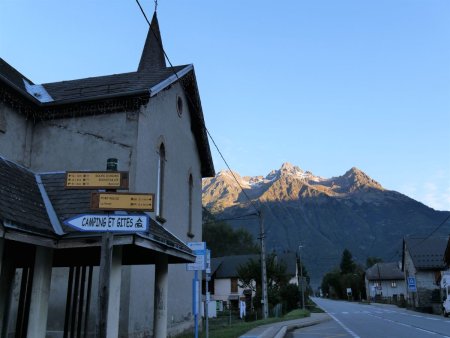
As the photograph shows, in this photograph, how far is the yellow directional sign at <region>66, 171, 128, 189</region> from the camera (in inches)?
284

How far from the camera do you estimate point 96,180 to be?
7262 mm

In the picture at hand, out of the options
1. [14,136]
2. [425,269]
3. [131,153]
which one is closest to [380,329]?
[131,153]

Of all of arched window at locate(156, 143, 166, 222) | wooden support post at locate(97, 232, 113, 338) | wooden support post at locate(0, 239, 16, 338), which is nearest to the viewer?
wooden support post at locate(97, 232, 113, 338)

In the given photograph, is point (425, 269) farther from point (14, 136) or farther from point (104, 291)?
point (104, 291)

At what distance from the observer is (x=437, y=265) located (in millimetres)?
50844

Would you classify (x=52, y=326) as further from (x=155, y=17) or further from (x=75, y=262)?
(x=155, y=17)

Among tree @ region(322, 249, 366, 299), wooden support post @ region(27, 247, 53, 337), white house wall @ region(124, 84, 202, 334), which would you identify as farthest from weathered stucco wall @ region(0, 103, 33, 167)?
tree @ region(322, 249, 366, 299)

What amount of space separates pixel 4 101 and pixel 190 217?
30.5 ft

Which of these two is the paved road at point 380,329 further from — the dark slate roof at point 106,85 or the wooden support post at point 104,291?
the wooden support post at point 104,291

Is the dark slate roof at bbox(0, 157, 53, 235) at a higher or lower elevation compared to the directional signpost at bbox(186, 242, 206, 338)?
higher

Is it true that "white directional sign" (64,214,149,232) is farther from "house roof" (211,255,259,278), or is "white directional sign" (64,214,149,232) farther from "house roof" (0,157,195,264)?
"house roof" (211,255,259,278)

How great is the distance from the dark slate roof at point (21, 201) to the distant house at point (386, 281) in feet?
264

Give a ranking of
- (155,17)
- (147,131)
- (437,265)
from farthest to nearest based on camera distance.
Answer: (437,265) < (155,17) < (147,131)

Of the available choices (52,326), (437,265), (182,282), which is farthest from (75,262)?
(437,265)
